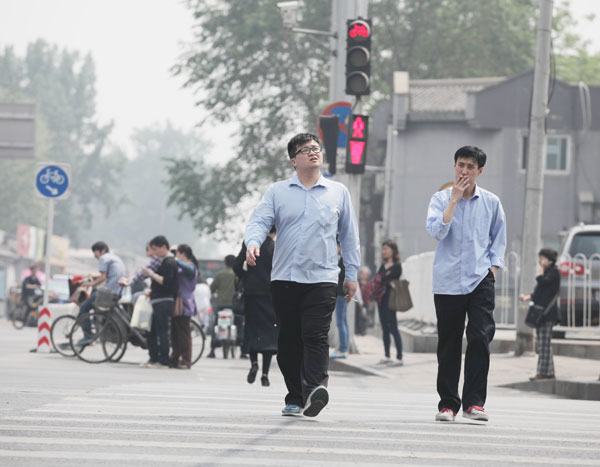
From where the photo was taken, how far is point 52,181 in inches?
749

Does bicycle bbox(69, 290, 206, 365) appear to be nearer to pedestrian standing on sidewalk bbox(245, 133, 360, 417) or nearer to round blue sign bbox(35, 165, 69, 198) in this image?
round blue sign bbox(35, 165, 69, 198)

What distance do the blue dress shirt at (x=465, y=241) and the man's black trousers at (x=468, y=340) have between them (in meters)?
0.09

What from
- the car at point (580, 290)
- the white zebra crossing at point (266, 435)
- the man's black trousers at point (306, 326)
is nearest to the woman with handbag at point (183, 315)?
the car at point (580, 290)

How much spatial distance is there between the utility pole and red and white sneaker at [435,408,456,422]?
447 inches

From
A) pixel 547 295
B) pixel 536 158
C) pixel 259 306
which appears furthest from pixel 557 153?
pixel 259 306

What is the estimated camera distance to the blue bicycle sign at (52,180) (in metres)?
18.9

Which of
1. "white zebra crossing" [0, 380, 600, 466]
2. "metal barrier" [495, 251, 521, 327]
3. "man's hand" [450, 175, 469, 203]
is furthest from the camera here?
"metal barrier" [495, 251, 521, 327]

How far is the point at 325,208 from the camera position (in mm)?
8016

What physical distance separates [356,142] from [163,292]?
3257mm

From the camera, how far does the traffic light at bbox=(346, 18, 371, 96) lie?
16828mm

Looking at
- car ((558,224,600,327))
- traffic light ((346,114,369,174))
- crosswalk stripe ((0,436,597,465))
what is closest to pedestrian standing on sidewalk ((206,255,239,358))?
traffic light ((346,114,369,174))

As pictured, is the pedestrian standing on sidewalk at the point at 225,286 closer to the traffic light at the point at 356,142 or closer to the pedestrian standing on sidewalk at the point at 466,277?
the traffic light at the point at 356,142

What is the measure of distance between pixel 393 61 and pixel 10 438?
1766 inches

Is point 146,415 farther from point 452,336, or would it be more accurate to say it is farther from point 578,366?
point 578,366
